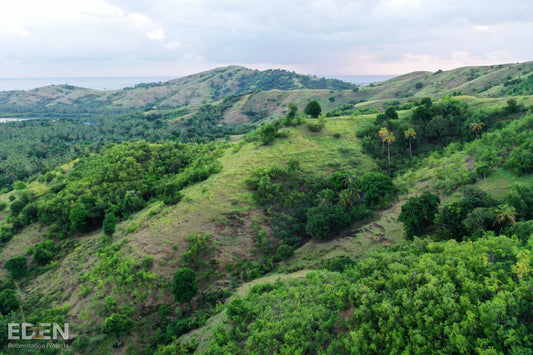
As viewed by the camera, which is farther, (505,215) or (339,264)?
(339,264)

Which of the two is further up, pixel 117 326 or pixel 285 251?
pixel 285 251

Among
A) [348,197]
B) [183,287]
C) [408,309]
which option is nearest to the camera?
[408,309]

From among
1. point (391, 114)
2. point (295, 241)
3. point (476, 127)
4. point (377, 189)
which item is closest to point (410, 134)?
point (391, 114)

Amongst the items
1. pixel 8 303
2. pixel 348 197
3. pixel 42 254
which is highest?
pixel 348 197

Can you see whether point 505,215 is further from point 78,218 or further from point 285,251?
point 78,218

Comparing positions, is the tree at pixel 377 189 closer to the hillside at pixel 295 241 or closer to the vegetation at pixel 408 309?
the hillside at pixel 295 241

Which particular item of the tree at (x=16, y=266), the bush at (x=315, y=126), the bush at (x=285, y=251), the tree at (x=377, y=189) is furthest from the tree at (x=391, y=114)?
the tree at (x=16, y=266)
